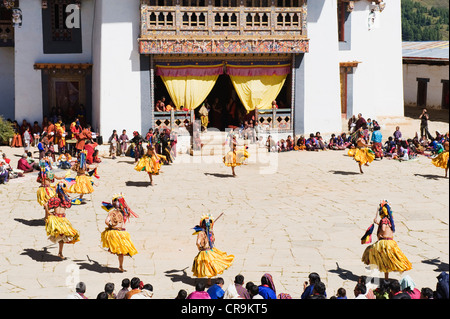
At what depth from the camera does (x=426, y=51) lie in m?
37.8

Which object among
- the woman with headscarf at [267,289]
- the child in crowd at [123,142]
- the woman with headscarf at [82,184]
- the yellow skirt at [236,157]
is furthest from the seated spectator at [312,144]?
the woman with headscarf at [267,289]

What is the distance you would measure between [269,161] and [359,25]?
32.4 feet

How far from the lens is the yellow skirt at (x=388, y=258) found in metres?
11.5

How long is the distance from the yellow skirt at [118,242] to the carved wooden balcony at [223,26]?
13.3 metres

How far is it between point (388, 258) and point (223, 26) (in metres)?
15.4

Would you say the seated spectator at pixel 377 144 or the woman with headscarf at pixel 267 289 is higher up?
the seated spectator at pixel 377 144

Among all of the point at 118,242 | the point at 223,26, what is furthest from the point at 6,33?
the point at 118,242

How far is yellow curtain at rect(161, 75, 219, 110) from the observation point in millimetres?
25656

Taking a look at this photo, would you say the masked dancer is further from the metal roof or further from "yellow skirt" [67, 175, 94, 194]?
the metal roof

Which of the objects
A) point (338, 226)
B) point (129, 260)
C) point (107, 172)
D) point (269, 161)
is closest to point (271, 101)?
point (269, 161)

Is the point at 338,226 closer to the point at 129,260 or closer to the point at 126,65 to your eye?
the point at 129,260

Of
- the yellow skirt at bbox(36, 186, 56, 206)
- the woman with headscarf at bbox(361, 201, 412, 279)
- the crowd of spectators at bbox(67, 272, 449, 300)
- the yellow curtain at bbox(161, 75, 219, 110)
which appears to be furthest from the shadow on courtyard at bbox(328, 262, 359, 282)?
the yellow curtain at bbox(161, 75, 219, 110)

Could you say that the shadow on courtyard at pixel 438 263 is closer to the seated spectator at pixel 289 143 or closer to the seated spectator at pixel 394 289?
the seated spectator at pixel 394 289

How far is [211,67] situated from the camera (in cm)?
2575
